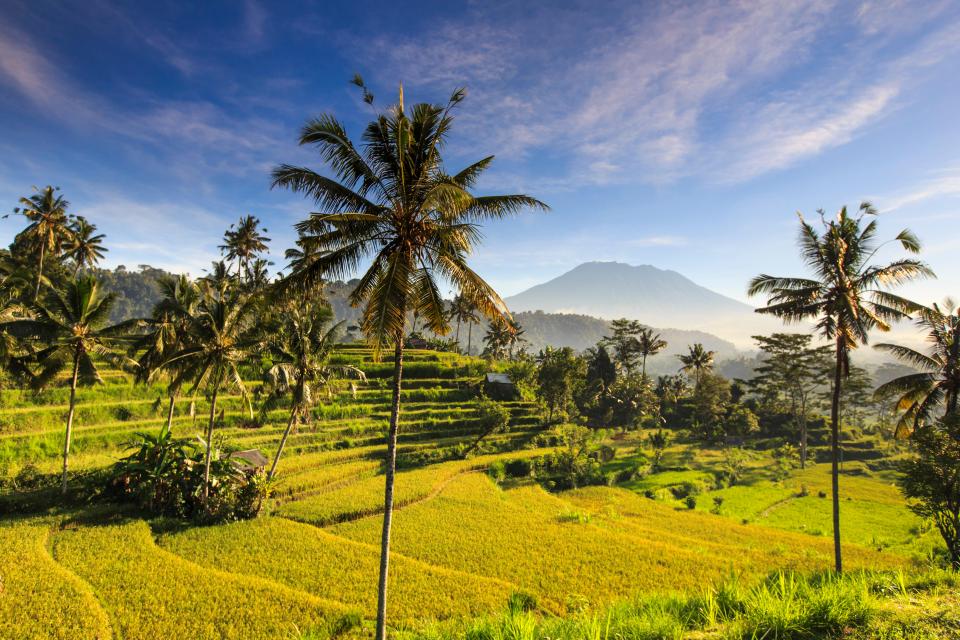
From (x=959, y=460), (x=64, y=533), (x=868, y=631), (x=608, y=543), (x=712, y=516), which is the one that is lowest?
(x=712, y=516)

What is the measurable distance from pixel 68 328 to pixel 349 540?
652 inches

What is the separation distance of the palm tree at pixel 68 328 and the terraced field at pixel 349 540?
17.8ft

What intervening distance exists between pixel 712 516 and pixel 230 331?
A: 3328cm

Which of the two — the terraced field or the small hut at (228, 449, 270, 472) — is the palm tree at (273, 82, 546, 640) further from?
the small hut at (228, 449, 270, 472)

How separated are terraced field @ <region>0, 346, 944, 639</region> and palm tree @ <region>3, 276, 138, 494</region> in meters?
5.43

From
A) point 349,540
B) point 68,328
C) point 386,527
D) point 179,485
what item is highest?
point 68,328

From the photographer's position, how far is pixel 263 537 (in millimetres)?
17922

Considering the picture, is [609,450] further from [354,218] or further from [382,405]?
[354,218]

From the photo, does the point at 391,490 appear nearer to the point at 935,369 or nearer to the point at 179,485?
the point at 179,485

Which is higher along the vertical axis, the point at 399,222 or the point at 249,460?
the point at 399,222

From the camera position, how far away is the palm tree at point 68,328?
63.7 ft

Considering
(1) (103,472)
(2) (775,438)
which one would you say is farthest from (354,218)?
(2) (775,438)

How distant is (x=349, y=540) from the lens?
1906 cm

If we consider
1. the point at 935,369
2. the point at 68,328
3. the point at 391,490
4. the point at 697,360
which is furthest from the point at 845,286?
the point at 697,360
